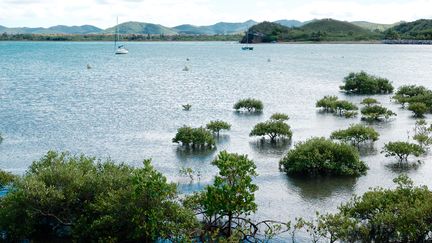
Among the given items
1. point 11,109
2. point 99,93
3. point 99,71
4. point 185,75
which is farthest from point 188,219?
point 99,71

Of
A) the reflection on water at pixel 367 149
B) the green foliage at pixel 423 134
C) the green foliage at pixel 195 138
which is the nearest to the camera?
the reflection on water at pixel 367 149

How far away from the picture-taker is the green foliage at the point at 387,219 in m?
24.4

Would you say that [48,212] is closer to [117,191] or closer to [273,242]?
[117,191]

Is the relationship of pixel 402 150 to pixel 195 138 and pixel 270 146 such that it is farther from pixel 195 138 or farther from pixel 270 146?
pixel 195 138

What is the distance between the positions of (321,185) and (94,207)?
58.9 ft

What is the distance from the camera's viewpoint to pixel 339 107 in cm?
7012

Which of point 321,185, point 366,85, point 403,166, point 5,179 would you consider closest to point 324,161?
point 321,185

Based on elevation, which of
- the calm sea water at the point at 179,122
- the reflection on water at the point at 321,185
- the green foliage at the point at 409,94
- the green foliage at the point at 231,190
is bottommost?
the calm sea water at the point at 179,122

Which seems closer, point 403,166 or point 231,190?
point 231,190

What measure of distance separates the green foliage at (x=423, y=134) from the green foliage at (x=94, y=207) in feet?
102

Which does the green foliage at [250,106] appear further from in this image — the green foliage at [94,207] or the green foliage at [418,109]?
the green foliage at [94,207]

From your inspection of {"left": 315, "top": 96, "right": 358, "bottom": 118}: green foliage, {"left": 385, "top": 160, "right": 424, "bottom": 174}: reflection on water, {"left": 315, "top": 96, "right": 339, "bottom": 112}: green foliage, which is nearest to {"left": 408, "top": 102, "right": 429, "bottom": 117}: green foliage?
{"left": 315, "top": 96, "right": 358, "bottom": 118}: green foliage

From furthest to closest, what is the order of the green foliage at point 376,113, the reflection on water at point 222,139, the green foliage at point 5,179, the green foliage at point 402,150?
the green foliage at point 376,113, the reflection on water at point 222,139, the green foliage at point 402,150, the green foliage at point 5,179

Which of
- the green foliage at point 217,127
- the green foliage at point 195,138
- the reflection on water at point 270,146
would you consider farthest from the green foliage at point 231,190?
the green foliage at point 217,127
